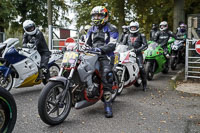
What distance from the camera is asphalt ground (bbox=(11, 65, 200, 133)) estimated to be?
4.34m

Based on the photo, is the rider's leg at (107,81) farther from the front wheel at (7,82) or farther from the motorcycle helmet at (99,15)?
the front wheel at (7,82)

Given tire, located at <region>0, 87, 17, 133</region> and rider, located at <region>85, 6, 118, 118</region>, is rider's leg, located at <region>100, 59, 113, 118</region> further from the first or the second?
tire, located at <region>0, 87, 17, 133</region>

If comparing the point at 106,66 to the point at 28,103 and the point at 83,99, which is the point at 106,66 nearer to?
the point at 83,99

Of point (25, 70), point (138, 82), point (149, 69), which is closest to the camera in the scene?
point (25, 70)

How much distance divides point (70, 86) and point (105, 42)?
4.50 feet

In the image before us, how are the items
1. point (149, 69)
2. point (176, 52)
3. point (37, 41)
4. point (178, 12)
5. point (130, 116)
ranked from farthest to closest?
point (178, 12) < point (176, 52) < point (149, 69) < point (37, 41) < point (130, 116)

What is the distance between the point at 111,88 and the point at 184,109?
1792mm

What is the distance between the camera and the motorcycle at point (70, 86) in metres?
4.26

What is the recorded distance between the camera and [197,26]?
34.5 feet

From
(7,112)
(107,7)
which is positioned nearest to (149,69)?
(7,112)

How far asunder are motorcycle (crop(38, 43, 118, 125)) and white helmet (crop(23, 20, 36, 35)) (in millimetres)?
2939

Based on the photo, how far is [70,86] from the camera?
4.63 metres

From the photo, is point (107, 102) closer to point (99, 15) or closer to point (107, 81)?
point (107, 81)

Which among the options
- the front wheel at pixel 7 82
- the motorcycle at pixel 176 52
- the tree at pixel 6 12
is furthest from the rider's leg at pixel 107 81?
the tree at pixel 6 12
